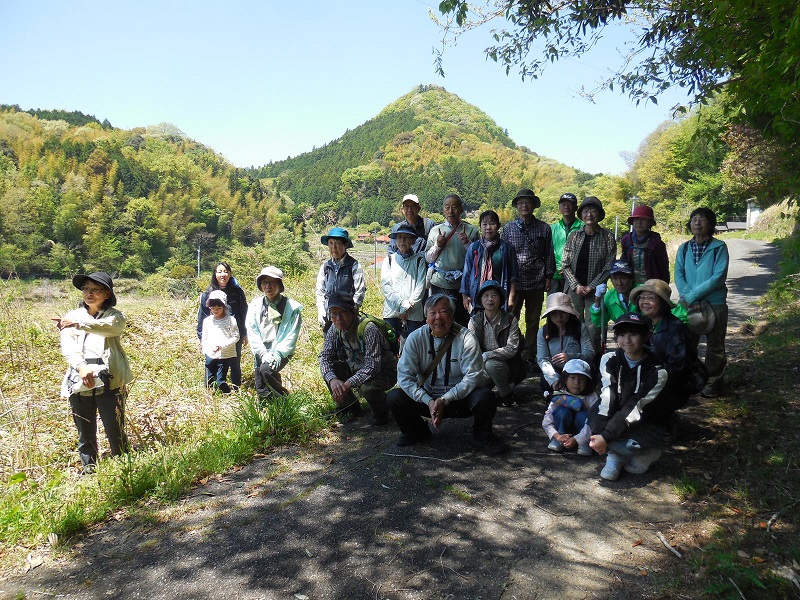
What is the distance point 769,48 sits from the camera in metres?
2.76

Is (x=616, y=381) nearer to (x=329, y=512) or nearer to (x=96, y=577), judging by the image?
(x=329, y=512)

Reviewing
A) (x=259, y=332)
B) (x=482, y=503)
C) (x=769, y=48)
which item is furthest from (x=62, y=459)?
(x=769, y=48)

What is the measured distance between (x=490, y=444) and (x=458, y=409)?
0.37 meters

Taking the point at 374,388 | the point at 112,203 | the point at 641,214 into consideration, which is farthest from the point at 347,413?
the point at 112,203

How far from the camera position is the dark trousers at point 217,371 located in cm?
588

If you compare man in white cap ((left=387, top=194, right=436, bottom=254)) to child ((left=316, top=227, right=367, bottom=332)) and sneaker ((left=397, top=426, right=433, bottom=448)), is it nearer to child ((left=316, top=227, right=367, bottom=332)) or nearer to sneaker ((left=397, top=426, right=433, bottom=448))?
child ((left=316, top=227, right=367, bottom=332))

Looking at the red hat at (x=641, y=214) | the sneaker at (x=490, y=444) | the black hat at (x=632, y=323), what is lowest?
the sneaker at (x=490, y=444)

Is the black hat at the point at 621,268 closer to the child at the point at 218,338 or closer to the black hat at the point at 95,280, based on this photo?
the child at the point at 218,338

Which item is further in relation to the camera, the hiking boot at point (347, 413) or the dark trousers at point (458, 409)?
the hiking boot at point (347, 413)

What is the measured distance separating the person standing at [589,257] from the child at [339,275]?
86.2 inches

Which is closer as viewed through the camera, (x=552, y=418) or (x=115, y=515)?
(x=115, y=515)

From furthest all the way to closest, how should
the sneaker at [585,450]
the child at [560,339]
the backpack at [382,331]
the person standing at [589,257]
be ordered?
the person standing at [589,257], the backpack at [382,331], the child at [560,339], the sneaker at [585,450]

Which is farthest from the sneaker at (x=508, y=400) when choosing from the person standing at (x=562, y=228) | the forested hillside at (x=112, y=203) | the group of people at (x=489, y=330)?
the forested hillside at (x=112, y=203)

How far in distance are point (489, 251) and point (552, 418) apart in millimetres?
1792
